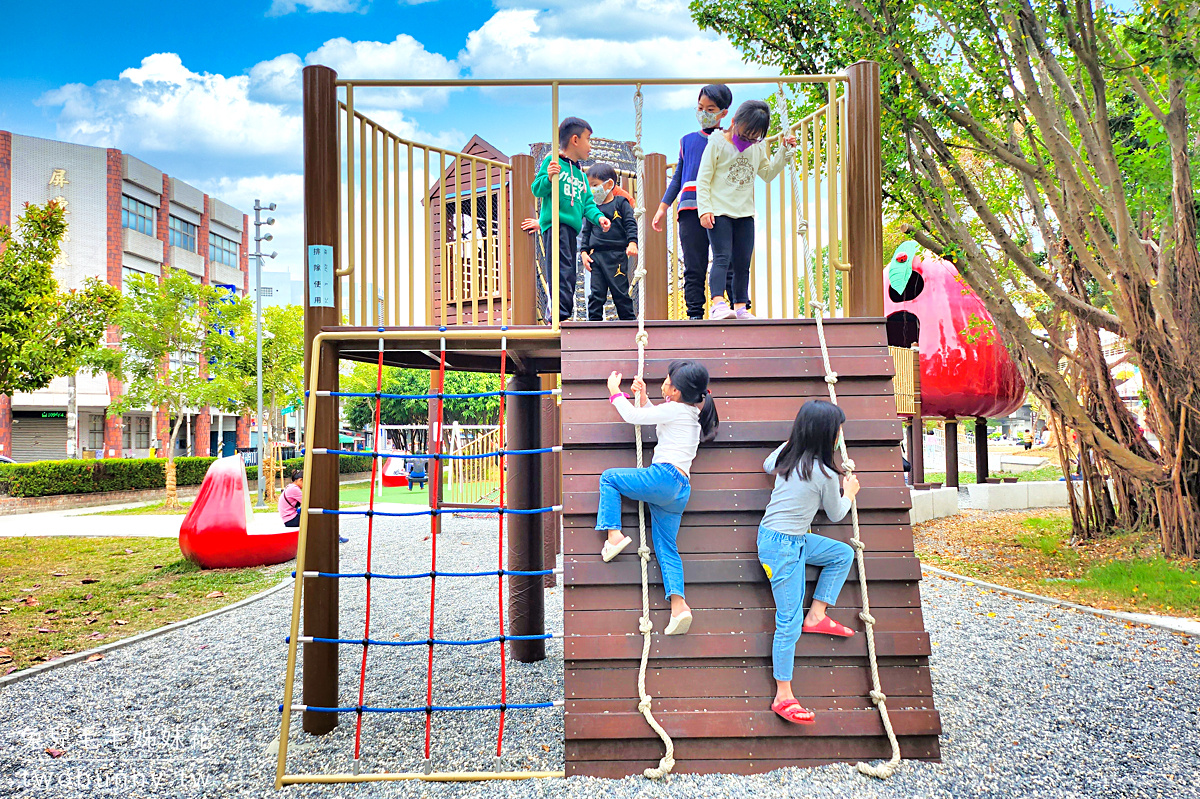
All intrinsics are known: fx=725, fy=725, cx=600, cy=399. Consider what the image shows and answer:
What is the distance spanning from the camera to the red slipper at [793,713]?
323cm

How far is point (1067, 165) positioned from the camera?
6.60 m

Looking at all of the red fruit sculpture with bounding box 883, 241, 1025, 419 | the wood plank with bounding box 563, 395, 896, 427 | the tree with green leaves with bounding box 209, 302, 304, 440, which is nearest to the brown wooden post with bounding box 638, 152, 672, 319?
the wood plank with bounding box 563, 395, 896, 427

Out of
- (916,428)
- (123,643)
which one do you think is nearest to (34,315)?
(123,643)

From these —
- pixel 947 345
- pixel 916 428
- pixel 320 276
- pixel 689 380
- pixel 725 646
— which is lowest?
pixel 725 646

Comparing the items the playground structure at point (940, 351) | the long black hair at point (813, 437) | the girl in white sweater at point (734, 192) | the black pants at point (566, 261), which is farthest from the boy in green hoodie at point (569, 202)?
the playground structure at point (940, 351)

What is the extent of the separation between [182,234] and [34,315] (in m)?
32.3

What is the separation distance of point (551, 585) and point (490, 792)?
4.94 meters

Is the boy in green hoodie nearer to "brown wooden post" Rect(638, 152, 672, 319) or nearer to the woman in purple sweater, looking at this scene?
"brown wooden post" Rect(638, 152, 672, 319)

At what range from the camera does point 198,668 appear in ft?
17.2

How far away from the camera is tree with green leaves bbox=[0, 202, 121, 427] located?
33.4 feet

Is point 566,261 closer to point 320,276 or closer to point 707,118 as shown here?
point 707,118

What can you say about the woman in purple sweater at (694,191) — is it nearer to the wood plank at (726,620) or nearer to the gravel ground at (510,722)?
the wood plank at (726,620)

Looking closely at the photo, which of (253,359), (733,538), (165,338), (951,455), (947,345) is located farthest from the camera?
(253,359)

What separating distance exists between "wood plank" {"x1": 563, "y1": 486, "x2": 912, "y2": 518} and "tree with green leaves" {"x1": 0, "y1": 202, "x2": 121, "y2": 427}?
10.3m
